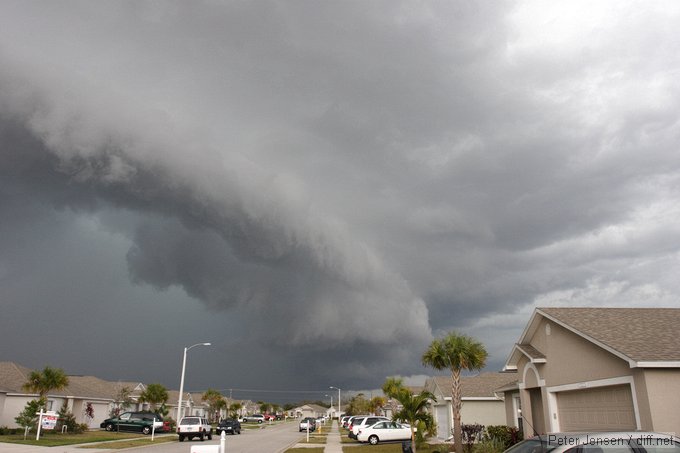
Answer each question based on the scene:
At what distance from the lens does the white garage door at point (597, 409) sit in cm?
1818

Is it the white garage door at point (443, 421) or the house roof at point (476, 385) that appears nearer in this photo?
the house roof at point (476, 385)

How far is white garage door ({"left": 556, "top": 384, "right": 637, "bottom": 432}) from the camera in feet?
59.6

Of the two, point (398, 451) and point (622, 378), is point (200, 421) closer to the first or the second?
point (398, 451)

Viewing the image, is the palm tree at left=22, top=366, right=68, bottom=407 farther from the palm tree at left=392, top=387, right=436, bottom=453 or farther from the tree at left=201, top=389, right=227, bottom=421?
the tree at left=201, top=389, right=227, bottom=421

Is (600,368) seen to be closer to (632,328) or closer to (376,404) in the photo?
(632,328)

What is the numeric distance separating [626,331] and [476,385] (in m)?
28.9

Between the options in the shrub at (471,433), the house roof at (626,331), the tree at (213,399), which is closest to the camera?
the house roof at (626,331)

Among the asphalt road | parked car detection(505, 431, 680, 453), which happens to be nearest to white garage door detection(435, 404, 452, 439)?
the asphalt road

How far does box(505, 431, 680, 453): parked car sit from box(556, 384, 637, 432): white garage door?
7.97 m

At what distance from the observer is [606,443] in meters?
8.89

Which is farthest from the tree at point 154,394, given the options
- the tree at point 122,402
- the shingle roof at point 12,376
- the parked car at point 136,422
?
the shingle roof at point 12,376

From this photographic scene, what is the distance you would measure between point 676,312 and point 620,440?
1864cm

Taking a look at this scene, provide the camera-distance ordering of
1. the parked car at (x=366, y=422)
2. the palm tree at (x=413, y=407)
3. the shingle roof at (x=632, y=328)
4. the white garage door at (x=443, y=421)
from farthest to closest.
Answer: the white garage door at (x=443, y=421)
the parked car at (x=366, y=422)
the palm tree at (x=413, y=407)
the shingle roof at (x=632, y=328)

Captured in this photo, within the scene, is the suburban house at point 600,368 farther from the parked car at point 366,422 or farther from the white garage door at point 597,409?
the parked car at point 366,422
